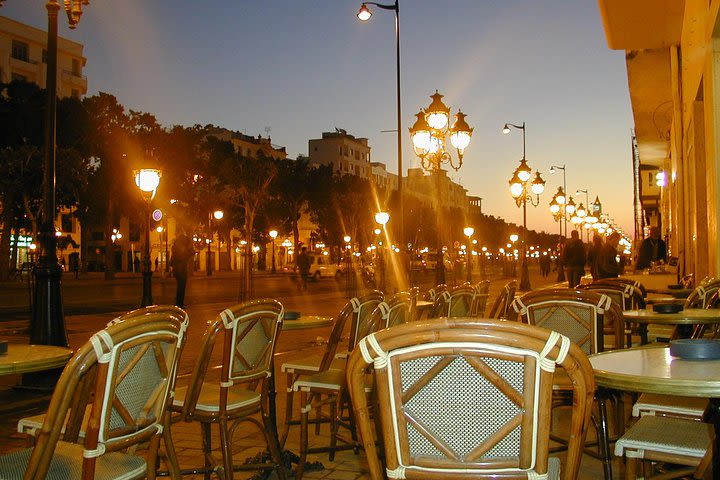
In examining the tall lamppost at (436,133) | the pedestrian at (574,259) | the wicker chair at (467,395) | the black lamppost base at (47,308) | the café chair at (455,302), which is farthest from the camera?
the pedestrian at (574,259)

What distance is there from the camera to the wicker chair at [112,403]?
8.93 ft

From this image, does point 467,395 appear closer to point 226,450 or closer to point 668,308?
point 226,450

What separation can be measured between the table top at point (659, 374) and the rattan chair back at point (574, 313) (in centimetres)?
144

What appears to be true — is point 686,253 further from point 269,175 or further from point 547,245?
point 547,245

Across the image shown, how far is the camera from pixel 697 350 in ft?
10.4

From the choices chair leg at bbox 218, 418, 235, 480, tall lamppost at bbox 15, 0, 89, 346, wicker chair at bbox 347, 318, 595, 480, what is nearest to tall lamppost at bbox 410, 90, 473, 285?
tall lamppost at bbox 15, 0, 89, 346

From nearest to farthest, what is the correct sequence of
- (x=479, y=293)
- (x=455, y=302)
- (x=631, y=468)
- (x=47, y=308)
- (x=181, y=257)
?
1. (x=631, y=468)
2. (x=455, y=302)
3. (x=479, y=293)
4. (x=47, y=308)
5. (x=181, y=257)

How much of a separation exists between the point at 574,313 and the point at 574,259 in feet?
54.7

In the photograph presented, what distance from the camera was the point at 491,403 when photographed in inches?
91.2

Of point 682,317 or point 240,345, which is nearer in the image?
point 240,345

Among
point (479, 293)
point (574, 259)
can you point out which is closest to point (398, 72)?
point (574, 259)

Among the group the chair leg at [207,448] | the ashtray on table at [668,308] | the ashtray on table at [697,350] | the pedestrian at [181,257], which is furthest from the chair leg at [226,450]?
the pedestrian at [181,257]

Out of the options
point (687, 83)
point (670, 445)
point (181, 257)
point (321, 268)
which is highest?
point (687, 83)

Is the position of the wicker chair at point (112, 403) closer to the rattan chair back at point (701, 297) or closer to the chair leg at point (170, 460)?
the chair leg at point (170, 460)
